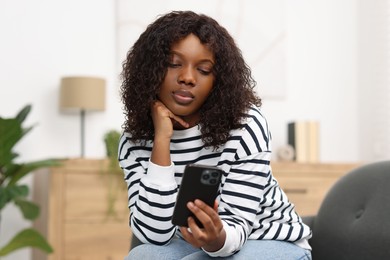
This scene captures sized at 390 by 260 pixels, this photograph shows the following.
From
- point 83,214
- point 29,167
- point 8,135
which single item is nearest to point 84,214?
point 83,214

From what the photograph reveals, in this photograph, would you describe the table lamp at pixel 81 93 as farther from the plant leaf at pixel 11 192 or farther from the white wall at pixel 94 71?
the plant leaf at pixel 11 192

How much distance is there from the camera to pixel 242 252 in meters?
1.22

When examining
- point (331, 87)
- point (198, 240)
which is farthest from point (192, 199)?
point (331, 87)

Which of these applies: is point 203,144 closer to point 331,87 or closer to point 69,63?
point 69,63

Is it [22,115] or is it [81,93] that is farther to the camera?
[81,93]

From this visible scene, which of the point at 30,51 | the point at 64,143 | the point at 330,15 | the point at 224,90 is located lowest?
the point at 64,143

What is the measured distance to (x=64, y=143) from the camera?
3.61 meters

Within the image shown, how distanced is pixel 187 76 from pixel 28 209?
2.11m

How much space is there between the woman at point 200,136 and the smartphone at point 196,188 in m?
0.13

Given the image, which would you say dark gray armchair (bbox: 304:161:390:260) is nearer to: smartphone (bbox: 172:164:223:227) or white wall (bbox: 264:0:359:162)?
smartphone (bbox: 172:164:223:227)

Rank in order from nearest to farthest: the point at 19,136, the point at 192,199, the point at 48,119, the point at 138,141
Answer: the point at 192,199 < the point at 138,141 < the point at 19,136 < the point at 48,119

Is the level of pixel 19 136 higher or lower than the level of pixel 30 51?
lower

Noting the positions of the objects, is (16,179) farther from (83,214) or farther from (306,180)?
(306,180)

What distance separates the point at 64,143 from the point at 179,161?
238 centimetres
